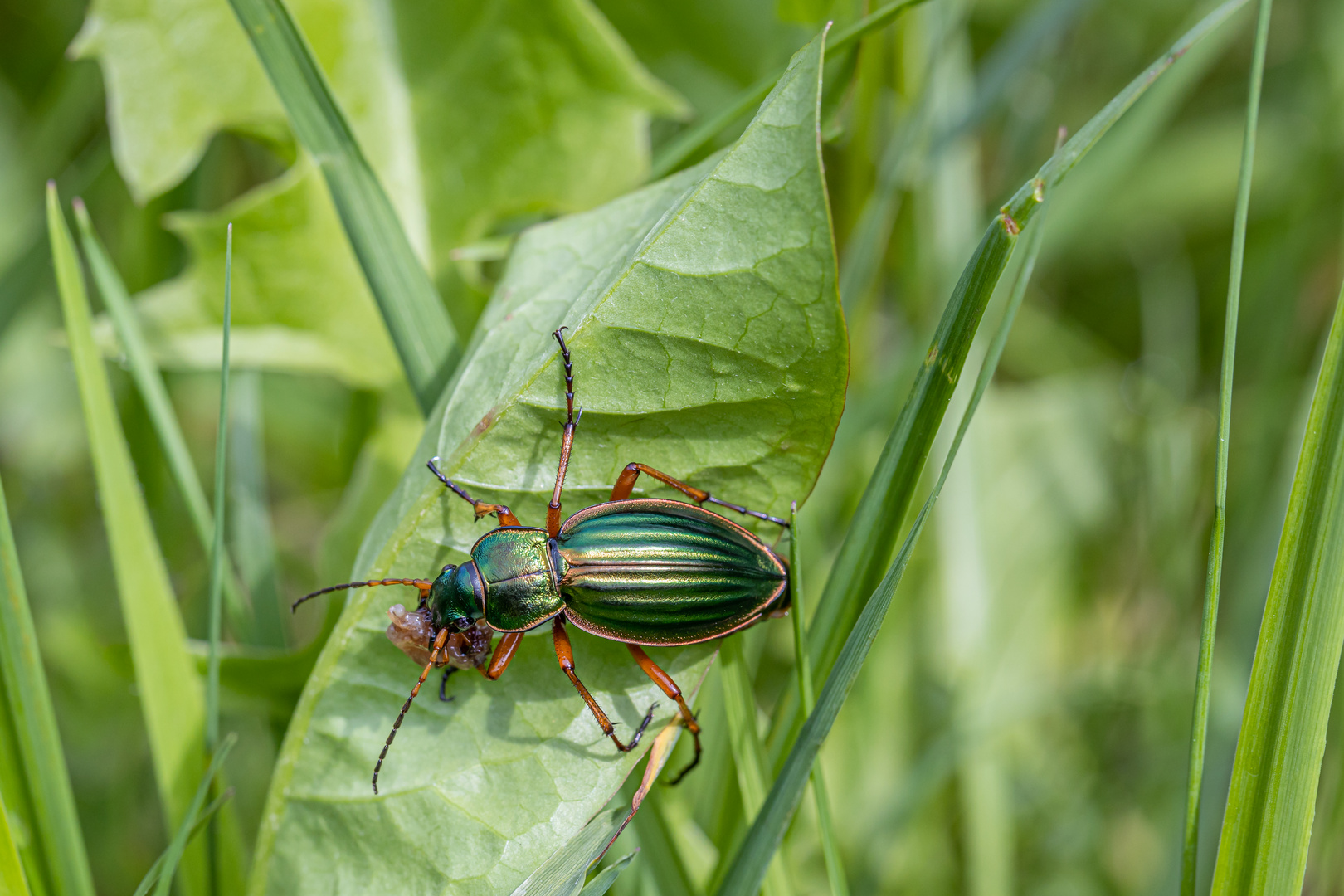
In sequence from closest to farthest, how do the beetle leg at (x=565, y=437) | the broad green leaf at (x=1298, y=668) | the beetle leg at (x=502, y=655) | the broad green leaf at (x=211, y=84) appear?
the broad green leaf at (x=1298, y=668), the beetle leg at (x=565, y=437), the beetle leg at (x=502, y=655), the broad green leaf at (x=211, y=84)

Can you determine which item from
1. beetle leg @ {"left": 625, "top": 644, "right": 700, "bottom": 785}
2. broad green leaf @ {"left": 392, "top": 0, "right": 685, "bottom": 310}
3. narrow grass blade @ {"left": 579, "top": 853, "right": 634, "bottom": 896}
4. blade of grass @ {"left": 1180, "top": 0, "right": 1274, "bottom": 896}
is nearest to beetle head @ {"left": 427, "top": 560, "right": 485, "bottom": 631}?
beetle leg @ {"left": 625, "top": 644, "right": 700, "bottom": 785}

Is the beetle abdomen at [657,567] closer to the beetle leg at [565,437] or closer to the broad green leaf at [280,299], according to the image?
→ the beetle leg at [565,437]

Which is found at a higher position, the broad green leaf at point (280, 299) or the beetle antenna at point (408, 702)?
the broad green leaf at point (280, 299)

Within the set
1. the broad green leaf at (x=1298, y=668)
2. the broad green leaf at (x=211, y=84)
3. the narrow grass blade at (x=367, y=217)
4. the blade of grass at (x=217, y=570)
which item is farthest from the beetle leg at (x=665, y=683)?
the broad green leaf at (x=211, y=84)

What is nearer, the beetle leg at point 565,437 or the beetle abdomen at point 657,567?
the beetle leg at point 565,437

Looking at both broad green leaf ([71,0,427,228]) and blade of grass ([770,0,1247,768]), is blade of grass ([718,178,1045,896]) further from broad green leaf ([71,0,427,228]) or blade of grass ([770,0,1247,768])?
broad green leaf ([71,0,427,228])
